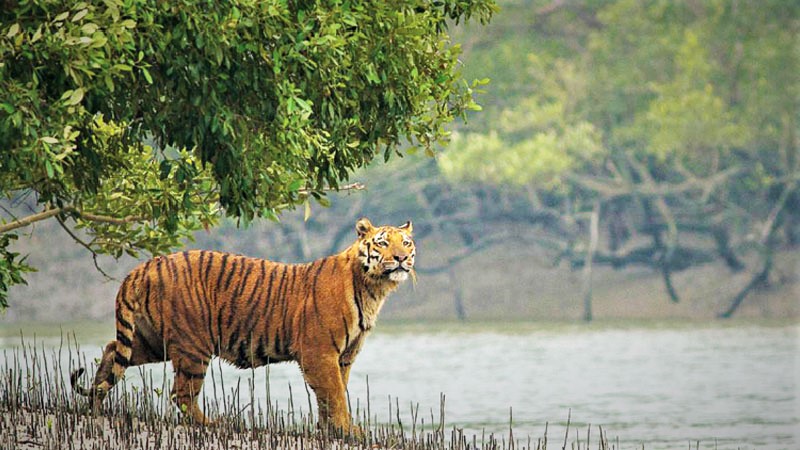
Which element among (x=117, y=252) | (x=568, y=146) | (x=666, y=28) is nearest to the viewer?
(x=117, y=252)

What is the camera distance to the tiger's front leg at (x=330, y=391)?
41.9 feet

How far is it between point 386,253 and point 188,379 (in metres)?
1.95

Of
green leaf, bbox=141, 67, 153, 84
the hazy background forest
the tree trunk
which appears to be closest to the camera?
green leaf, bbox=141, 67, 153, 84

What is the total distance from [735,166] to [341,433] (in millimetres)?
35240

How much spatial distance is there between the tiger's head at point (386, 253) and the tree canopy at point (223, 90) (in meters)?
0.69

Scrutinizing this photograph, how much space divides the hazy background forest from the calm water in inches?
209

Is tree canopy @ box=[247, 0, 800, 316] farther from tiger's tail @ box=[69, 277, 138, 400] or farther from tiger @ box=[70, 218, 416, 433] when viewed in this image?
tiger's tail @ box=[69, 277, 138, 400]

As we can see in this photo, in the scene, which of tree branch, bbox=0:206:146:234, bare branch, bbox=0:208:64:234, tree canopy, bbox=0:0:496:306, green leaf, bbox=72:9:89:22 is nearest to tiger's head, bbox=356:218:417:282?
tree canopy, bbox=0:0:496:306

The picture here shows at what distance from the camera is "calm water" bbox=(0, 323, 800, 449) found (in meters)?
20.6

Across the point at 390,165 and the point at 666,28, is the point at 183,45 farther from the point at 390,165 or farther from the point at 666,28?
the point at 666,28

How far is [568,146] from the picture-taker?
149 ft

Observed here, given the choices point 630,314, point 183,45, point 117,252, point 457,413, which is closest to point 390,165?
point 630,314

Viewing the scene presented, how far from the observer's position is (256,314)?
13.2 m

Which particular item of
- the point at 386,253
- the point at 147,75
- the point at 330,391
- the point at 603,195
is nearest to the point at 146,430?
the point at 330,391
